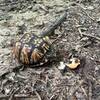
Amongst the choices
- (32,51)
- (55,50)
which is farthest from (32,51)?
(55,50)

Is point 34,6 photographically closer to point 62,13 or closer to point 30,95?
point 62,13

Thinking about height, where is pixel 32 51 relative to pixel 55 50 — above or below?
above

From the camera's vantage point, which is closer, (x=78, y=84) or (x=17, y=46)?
(x=78, y=84)

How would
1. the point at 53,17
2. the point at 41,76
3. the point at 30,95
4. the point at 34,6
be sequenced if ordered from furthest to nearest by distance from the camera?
the point at 34,6, the point at 53,17, the point at 41,76, the point at 30,95

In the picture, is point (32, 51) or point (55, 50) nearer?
point (32, 51)

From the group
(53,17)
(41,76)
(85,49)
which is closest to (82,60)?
(85,49)

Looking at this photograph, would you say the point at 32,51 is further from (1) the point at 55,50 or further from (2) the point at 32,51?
(1) the point at 55,50
